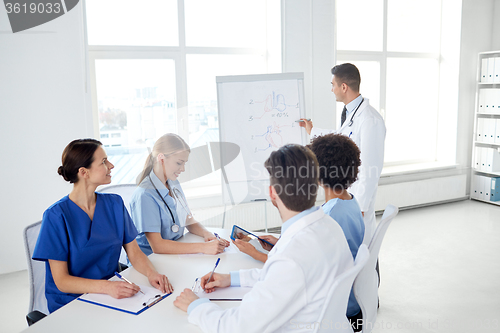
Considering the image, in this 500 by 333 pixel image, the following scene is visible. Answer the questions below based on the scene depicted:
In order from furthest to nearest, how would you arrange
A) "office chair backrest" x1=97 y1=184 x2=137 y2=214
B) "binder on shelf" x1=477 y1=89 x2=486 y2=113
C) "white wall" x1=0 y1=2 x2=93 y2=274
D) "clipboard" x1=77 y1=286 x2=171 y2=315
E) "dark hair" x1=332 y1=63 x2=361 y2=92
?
"binder on shelf" x1=477 y1=89 x2=486 y2=113
"white wall" x1=0 y1=2 x2=93 y2=274
"dark hair" x1=332 y1=63 x2=361 y2=92
"office chair backrest" x1=97 y1=184 x2=137 y2=214
"clipboard" x1=77 y1=286 x2=171 y2=315

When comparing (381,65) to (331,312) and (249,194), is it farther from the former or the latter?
(331,312)

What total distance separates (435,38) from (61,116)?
491cm

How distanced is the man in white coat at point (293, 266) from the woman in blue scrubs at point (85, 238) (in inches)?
18.9

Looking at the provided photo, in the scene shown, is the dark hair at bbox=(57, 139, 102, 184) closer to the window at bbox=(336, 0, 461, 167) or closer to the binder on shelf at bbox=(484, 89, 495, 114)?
the window at bbox=(336, 0, 461, 167)

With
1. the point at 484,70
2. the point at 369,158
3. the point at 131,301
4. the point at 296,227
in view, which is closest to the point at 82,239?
the point at 131,301

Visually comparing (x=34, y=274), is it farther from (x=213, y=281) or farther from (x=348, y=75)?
(x=348, y=75)

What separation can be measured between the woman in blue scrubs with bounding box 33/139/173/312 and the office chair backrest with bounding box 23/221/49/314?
0.27 feet

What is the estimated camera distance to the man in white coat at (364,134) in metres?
2.64

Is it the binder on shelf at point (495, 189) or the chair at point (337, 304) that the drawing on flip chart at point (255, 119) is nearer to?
the chair at point (337, 304)

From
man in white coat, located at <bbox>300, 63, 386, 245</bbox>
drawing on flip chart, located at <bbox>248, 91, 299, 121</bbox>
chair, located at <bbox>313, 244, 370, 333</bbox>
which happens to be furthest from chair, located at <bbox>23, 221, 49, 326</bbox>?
man in white coat, located at <bbox>300, 63, 386, 245</bbox>

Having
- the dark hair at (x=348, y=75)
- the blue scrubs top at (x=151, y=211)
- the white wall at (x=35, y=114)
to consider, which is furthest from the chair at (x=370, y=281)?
the white wall at (x=35, y=114)

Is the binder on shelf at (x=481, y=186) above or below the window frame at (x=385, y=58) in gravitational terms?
below


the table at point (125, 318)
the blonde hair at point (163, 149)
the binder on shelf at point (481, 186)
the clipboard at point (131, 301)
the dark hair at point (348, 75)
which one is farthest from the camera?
the binder on shelf at point (481, 186)

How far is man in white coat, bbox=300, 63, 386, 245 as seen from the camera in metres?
2.64
